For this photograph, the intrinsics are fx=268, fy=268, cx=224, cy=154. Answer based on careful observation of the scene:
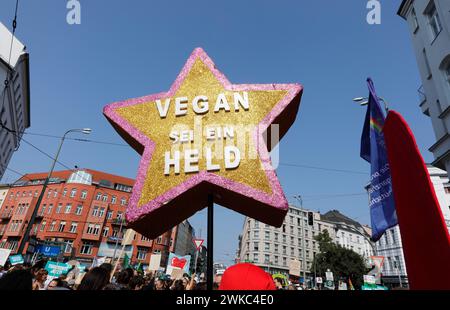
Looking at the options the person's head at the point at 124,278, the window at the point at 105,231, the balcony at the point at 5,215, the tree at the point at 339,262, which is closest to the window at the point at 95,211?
the window at the point at 105,231

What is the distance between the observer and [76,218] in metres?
44.0

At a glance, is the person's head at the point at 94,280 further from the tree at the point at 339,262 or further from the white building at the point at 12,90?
the tree at the point at 339,262

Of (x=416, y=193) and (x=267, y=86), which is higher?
(x=267, y=86)

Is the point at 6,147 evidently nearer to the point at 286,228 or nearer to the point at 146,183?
the point at 146,183

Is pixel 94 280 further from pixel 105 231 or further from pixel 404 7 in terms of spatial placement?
pixel 105 231

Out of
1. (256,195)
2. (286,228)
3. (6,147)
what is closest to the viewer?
(256,195)

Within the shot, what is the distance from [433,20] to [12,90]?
28.2m

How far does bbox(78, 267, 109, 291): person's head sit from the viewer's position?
255cm

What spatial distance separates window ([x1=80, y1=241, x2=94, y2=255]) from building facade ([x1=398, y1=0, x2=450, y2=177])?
47.1 metres

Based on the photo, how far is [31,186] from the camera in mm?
48875

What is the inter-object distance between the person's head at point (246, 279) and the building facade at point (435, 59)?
472 inches

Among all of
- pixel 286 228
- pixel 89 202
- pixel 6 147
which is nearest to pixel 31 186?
pixel 89 202

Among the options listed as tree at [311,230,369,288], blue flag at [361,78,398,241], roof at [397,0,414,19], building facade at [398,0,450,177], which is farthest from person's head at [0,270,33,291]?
tree at [311,230,369,288]
